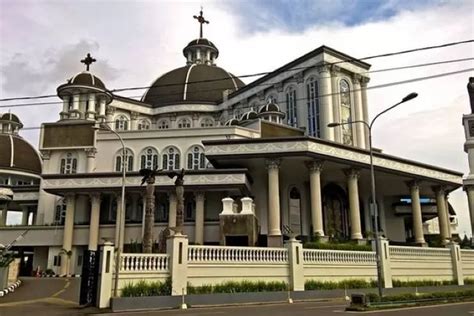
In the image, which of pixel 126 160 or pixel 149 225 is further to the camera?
pixel 126 160

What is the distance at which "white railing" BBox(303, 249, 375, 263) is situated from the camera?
831 inches

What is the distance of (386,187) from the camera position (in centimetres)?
4131

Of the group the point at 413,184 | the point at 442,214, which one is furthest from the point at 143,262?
the point at 442,214

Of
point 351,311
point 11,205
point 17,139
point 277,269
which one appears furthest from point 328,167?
point 17,139

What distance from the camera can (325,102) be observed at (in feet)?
152

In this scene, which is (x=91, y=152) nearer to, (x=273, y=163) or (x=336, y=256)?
(x=273, y=163)

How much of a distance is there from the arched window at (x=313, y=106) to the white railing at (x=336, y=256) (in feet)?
78.5

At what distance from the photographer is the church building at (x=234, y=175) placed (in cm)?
3125

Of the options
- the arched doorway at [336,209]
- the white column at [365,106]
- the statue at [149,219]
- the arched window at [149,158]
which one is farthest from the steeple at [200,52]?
the statue at [149,219]

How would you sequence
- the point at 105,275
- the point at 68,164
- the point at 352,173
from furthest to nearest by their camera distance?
the point at 68,164, the point at 352,173, the point at 105,275

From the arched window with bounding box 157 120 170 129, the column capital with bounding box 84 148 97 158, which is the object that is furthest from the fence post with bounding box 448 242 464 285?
the arched window with bounding box 157 120 170 129

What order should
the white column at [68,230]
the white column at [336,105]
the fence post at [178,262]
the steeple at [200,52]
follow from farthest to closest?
the steeple at [200,52] < the white column at [336,105] < the white column at [68,230] < the fence post at [178,262]

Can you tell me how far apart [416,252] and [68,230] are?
958 inches

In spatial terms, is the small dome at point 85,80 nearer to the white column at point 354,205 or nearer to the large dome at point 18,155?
the large dome at point 18,155
